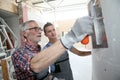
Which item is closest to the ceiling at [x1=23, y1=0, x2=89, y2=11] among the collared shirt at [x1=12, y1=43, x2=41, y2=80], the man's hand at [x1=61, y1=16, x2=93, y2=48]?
the collared shirt at [x1=12, y1=43, x2=41, y2=80]

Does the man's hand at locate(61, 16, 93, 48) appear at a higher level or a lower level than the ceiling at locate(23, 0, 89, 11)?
lower

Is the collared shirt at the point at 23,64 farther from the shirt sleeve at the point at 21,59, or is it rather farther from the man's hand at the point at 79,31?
the man's hand at the point at 79,31

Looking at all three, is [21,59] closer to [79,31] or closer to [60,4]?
[79,31]

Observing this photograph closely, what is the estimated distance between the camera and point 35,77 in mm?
1091

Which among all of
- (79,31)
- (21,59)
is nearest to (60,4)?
(21,59)

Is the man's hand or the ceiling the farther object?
the ceiling

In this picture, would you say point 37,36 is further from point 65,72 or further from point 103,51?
point 103,51

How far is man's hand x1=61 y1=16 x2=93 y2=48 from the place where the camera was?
0.57 m

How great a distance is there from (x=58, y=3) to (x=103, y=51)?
2636mm

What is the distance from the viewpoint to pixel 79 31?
0.58 m

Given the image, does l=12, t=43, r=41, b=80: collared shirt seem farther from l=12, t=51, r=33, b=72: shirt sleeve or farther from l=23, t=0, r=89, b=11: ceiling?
l=23, t=0, r=89, b=11: ceiling

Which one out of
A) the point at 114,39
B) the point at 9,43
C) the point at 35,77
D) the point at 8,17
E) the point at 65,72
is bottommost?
the point at 65,72

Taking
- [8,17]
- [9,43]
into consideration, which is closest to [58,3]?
[8,17]

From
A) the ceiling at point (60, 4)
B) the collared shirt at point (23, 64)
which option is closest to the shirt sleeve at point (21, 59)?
the collared shirt at point (23, 64)
